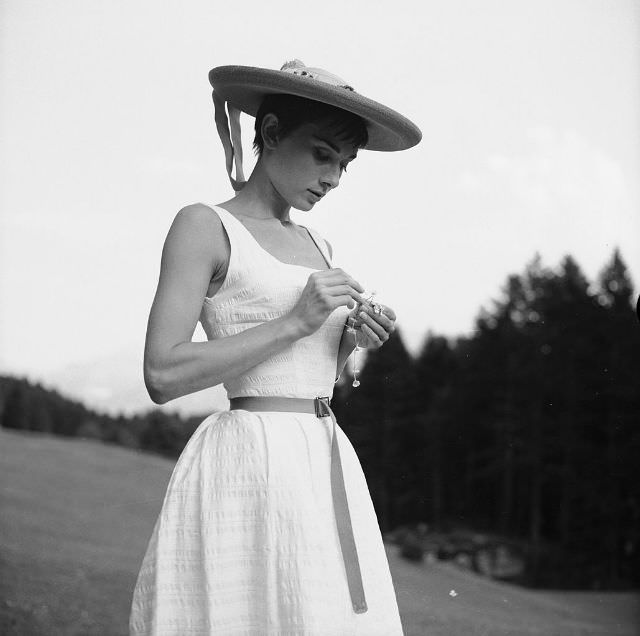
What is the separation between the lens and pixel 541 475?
246 inches

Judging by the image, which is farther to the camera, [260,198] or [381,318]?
[260,198]

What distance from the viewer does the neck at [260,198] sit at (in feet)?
4.36

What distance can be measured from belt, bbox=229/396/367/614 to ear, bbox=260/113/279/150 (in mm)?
375

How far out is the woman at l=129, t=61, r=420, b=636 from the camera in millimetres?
1136

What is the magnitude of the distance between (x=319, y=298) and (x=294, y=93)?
0.32 m

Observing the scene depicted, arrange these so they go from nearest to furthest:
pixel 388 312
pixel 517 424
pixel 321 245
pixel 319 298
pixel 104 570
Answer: pixel 319 298 → pixel 388 312 → pixel 321 245 → pixel 104 570 → pixel 517 424

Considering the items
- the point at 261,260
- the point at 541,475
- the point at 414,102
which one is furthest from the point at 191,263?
the point at 541,475

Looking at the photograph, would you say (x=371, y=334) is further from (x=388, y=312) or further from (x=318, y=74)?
(x=318, y=74)

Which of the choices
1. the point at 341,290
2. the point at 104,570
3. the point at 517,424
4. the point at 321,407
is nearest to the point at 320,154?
the point at 341,290

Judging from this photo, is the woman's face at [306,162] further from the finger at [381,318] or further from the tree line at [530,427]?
the tree line at [530,427]

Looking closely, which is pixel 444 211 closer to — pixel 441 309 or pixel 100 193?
pixel 441 309

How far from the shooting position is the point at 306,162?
4.21 feet

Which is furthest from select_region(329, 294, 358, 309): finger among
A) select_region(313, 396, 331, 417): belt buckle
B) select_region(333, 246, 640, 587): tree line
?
select_region(333, 246, 640, 587): tree line

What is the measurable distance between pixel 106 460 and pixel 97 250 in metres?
1.59
